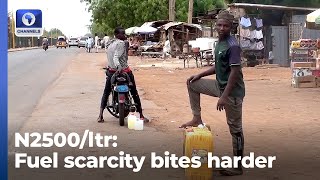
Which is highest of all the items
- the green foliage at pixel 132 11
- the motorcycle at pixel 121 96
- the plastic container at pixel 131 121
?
the green foliage at pixel 132 11

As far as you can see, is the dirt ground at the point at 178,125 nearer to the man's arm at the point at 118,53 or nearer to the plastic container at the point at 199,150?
the plastic container at the point at 199,150

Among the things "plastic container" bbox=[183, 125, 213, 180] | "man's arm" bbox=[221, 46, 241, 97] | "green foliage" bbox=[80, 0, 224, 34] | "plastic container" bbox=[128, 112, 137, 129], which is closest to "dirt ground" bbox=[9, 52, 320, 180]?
"plastic container" bbox=[128, 112, 137, 129]

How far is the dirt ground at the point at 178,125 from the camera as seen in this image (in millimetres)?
6246

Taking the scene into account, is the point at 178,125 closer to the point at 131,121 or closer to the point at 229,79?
the point at 131,121

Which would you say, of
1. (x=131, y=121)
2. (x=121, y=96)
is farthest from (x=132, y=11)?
(x=131, y=121)

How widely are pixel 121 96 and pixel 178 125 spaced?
1.11 m

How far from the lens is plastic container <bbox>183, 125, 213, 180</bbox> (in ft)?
18.8

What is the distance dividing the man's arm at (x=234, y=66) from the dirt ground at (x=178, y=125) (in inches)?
39.7

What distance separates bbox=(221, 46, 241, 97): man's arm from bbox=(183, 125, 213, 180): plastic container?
58 cm

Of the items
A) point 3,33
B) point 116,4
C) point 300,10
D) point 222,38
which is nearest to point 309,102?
point 222,38

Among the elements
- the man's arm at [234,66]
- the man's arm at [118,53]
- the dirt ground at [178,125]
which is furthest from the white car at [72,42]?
the man's arm at [234,66]

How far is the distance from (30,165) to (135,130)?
266 cm

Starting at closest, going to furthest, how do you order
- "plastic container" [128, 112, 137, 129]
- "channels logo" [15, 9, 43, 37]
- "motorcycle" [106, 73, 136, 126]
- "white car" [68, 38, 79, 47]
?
"channels logo" [15, 9, 43, 37] → "plastic container" [128, 112, 137, 129] → "motorcycle" [106, 73, 136, 126] → "white car" [68, 38, 79, 47]

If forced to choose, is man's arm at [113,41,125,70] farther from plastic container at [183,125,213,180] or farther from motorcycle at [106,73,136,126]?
plastic container at [183,125,213,180]
